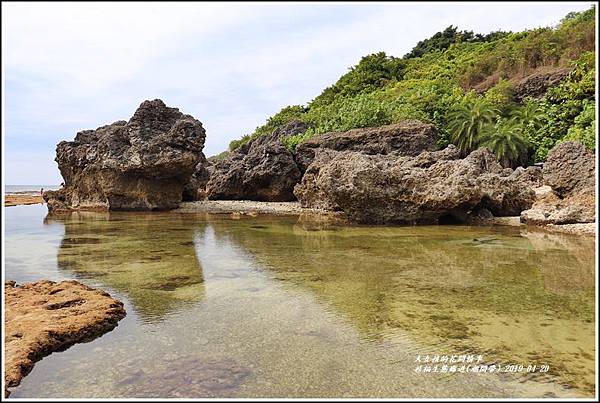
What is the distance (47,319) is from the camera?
4660mm

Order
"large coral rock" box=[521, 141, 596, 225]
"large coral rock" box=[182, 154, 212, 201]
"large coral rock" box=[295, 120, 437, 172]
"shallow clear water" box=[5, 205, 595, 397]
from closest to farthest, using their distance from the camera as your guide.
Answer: "shallow clear water" box=[5, 205, 595, 397], "large coral rock" box=[521, 141, 596, 225], "large coral rock" box=[295, 120, 437, 172], "large coral rock" box=[182, 154, 212, 201]

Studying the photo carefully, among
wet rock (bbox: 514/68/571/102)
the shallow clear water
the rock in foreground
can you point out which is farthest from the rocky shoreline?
wet rock (bbox: 514/68/571/102)

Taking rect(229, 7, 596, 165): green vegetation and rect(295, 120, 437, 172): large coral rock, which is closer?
rect(295, 120, 437, 172): large coral rock

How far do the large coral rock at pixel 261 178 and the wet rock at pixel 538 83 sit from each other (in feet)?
64.4

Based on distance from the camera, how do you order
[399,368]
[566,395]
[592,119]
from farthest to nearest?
[592,119] < [399,368] < [566,395]

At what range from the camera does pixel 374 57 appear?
57750 millimetres

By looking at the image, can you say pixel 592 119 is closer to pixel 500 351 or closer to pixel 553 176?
pixel 553 176

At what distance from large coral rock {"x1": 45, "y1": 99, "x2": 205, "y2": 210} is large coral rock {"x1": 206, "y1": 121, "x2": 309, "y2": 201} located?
133 inches

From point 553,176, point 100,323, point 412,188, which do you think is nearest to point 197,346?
point 100,323

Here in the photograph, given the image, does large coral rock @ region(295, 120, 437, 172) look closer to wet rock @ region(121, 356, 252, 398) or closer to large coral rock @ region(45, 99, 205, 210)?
large coral rock @ region(45, 99, 205, 210)

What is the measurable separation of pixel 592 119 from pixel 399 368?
24438 millimetres

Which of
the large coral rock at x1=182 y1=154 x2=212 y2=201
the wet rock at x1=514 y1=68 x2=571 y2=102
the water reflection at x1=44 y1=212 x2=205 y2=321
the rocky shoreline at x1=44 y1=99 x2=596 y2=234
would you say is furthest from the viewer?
the wet rock at x1=514 y1=68 x2=571 y2=102

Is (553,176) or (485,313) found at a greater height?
(553,176)

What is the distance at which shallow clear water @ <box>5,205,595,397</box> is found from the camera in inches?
133
